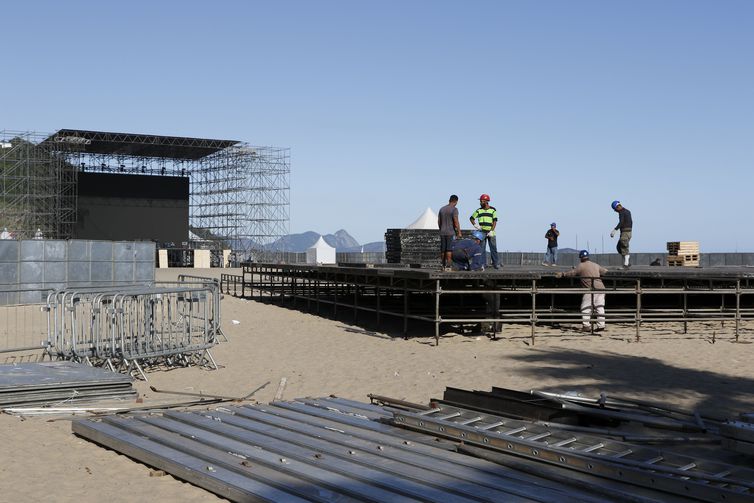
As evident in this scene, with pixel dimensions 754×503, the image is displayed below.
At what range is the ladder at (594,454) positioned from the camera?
552cm

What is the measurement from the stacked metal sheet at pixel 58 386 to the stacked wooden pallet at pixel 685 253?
2040 cm

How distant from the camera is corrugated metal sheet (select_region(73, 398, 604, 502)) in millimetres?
5625

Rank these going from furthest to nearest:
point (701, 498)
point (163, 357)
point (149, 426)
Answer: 1. point (163, 357)
2. point (149, 426)
3. point (701, 498)

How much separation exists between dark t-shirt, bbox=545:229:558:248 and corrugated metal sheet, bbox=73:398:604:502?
16.1 metres

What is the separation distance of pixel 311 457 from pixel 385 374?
6.73 metres

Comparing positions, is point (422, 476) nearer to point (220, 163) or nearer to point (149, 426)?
point (149, 426)

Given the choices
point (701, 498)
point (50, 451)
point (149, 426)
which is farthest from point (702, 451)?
point (50, 451)

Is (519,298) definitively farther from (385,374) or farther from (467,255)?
(385,374)

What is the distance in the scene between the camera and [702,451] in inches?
281

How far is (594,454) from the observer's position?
619cm

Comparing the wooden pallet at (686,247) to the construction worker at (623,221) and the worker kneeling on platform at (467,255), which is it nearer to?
the construction worker at (623,221)

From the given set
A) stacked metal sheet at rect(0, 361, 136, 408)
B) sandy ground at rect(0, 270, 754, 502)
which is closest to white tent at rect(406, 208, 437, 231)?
sandy ground at rect(0, 270, 754, 502)

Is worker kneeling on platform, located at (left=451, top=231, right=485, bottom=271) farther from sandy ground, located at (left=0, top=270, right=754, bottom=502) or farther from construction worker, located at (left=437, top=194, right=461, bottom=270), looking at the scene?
sandy ground, located at (left=0, top=270, right=754, bottom=502)

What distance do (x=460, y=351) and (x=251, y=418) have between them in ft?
26.6
